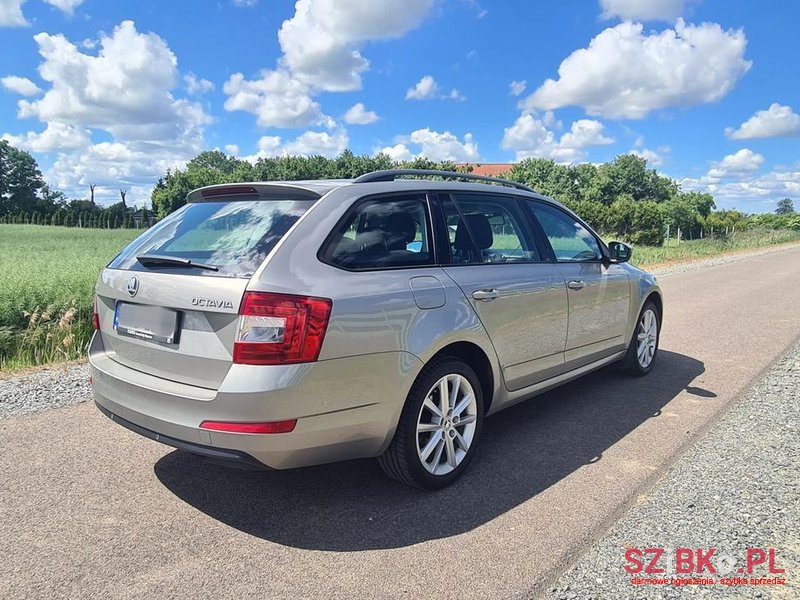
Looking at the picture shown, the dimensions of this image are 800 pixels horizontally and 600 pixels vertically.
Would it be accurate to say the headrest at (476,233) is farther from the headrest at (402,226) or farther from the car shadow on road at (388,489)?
the car shadow on road at (388,489)

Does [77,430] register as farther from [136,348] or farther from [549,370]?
[549,370]

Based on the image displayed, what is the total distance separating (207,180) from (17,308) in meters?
70.4

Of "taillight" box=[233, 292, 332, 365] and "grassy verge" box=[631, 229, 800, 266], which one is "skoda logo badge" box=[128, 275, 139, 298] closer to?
"taillight" box=[233, 292, 332, 365]

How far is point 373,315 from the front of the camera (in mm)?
2885

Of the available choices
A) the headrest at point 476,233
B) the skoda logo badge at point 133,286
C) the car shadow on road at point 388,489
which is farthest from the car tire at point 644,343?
the skoda logo badge at point 133,286

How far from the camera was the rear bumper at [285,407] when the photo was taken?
2.63 meters

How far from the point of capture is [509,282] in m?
3.83

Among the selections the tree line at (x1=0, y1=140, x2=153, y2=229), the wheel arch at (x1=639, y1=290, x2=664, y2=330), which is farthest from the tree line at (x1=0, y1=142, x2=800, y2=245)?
the wheel arch at (x1=639, y1=290, x2=664, y2=330)

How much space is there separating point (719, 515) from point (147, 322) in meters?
3.18

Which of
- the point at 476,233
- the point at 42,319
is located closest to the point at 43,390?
the point at 42,319

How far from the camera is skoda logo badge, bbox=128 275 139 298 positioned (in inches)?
121

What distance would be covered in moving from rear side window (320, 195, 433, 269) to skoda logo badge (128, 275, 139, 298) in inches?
40.6

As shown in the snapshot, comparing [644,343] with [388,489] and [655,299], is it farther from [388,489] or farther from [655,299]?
[388,489]

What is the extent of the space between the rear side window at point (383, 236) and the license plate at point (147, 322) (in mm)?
830
